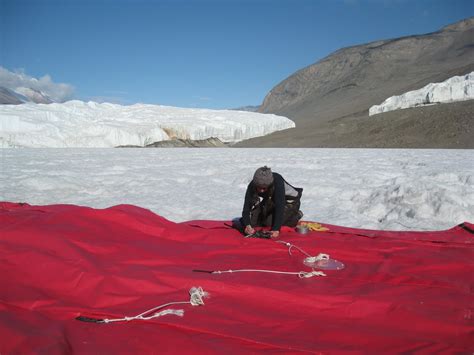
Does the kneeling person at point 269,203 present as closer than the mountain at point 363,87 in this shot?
Yes

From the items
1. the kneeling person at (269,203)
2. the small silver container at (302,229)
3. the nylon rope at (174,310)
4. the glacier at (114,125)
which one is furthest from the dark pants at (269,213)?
the glacier at (114,125)

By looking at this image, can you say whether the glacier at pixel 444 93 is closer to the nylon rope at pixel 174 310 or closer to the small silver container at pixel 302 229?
the small silver container at pixel 302 229

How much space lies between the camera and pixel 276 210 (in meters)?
2.97

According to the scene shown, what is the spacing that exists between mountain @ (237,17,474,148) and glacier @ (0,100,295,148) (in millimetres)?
1741

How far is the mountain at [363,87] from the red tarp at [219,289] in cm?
1674

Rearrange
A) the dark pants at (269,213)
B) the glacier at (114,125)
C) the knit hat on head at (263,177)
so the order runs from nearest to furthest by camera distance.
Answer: the knit hat on head at (263,177)
the dark pants at (269,213)
the glacier at (114,125)

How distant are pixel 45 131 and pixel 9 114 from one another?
1803 millimetres

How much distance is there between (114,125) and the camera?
2119 cm

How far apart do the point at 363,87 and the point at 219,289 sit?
4573cm

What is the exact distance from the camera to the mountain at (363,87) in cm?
2164

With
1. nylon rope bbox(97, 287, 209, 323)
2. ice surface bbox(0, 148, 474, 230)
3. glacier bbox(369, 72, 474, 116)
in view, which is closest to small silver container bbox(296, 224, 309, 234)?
ice surface bbox(0, 148, 474, 230)

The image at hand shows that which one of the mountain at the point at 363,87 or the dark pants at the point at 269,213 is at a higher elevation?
the mountain at the point at 363,87

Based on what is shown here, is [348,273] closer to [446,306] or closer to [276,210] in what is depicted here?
A: [446,306]

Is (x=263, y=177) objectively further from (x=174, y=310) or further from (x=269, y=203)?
(x=174, y=310)
